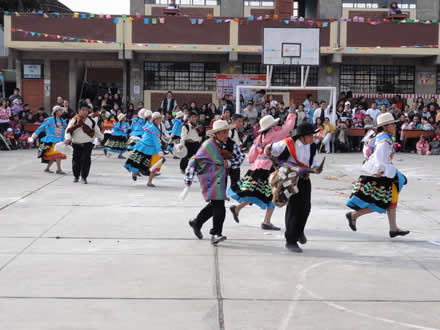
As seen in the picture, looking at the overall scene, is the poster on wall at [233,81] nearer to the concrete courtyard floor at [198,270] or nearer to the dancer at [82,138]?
the dancer at [82,138]

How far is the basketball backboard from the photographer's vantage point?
72.8ft

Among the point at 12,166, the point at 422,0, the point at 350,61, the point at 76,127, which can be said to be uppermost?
the point at 422,0

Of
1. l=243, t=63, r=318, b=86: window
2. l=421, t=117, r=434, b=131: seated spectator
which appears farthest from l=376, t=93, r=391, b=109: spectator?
l=243, t=63, r=318, b=86: window

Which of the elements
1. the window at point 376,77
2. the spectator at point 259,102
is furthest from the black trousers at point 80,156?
the window at point 376,77

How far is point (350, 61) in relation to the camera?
28.2m

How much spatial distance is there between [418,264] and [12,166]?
1178cm

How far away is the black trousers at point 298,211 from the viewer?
696 cm

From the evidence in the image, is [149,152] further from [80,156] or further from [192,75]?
[192,75]

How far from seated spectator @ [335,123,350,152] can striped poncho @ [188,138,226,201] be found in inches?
617

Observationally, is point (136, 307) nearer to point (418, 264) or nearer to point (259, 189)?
point (418, 264)

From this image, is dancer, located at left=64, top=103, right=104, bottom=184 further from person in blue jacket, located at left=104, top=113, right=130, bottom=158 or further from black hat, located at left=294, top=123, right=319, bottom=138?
Result: black hat, located at left=294, top=123, right=319, bottom=138

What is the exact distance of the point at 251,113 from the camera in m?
22.3

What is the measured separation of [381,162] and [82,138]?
6971 millimetres

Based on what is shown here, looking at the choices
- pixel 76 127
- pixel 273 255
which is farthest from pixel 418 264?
pixel 76 127
